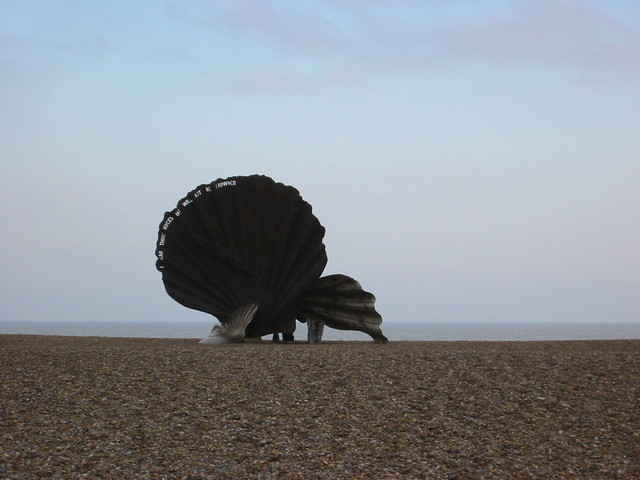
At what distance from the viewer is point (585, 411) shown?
8789 mm

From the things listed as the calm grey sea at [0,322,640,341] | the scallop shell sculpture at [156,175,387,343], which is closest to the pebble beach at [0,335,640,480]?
the scallop shell sculpture at [156,175,387,343]

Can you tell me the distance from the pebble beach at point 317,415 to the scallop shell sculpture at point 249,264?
341 centimetres

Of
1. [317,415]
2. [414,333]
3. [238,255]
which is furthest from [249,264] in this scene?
[414,333]

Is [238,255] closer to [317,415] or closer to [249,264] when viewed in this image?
[249,264]

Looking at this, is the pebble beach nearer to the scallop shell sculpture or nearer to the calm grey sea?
the scallop shell sculpture

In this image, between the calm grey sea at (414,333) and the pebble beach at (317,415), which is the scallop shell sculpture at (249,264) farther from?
the calm grey sea at (414,333)

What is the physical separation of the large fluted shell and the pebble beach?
3.45m

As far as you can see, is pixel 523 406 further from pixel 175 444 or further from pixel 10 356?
pixel 10 356

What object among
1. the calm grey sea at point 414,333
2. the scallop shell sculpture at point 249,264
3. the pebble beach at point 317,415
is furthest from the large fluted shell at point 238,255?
the calm grey sea at point 414,333

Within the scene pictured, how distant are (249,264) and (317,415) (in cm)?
628

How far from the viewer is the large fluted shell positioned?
47.5 ft

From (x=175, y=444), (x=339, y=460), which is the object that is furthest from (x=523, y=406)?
(x=175, y=444)

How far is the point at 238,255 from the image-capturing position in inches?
570

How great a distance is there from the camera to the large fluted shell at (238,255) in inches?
571
